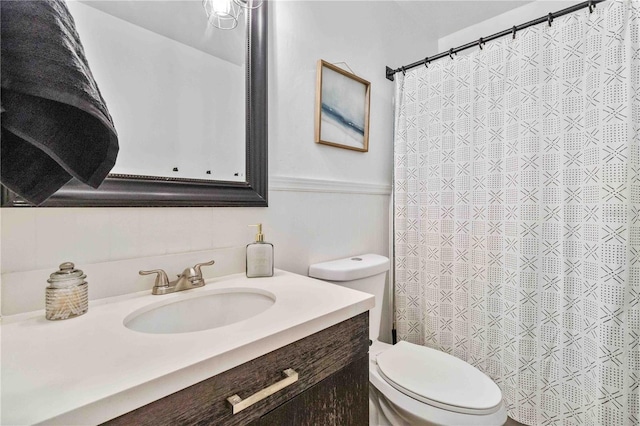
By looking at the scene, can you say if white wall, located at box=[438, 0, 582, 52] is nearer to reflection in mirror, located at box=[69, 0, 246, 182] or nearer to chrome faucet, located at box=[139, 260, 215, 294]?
reflection in mirror, located at box=[69, 0, 246, 182]

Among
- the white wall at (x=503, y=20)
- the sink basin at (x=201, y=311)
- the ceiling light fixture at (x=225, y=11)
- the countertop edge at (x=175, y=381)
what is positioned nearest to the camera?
the countertop edge at (x=175, y=381)

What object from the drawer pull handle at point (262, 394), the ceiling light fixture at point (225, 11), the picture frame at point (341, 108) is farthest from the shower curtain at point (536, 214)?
the drawer pull handle at point (262, 394)

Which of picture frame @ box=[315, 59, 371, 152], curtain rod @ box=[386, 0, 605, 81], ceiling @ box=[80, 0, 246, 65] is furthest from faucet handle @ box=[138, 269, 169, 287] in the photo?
curtain rod @ box=[386, 0, 605, 81]

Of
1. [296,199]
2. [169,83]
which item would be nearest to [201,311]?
[296,199]

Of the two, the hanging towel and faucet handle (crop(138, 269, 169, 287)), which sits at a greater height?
the hanging towel

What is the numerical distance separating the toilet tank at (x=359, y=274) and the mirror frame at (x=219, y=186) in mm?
383

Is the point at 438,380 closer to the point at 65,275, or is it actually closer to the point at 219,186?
the point at 219,186

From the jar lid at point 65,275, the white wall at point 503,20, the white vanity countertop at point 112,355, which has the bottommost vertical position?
the white vanity countertop at point 112,355

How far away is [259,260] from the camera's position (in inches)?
39.6

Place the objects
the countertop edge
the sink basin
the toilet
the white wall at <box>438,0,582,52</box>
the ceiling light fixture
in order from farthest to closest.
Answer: the white wall at <box>438,0,582,52</box>
the ceiling light fixture
the toilet
the sink basin
the countertop edge

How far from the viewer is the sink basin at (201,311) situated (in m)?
0.75

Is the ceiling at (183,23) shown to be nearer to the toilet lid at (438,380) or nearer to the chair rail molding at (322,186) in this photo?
the chair rail molding at (322,186)

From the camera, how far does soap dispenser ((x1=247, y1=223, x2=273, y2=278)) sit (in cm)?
100

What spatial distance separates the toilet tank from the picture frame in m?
0.55
